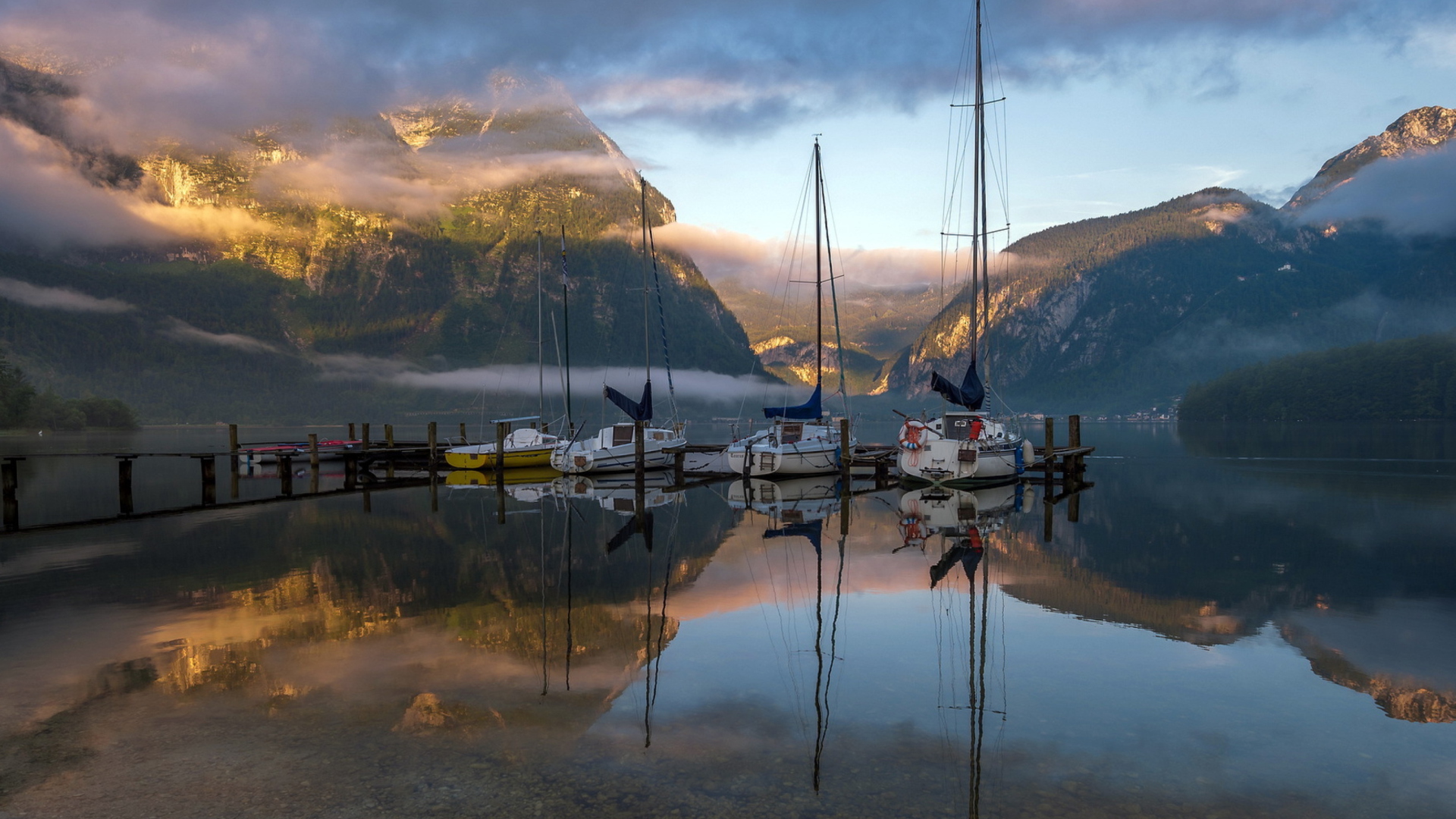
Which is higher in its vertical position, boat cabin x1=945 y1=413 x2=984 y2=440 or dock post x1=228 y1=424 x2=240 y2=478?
boat cabin x1=945 y1=413 x2=984 y2=440

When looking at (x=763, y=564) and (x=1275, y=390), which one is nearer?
(x=763, y=564)

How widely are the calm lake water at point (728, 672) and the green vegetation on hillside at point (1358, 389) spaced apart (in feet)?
600

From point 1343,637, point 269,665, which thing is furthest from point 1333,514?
point 269,665

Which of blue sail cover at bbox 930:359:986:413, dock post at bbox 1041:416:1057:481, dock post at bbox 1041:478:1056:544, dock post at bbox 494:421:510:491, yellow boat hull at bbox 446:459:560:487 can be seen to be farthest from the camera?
dock post at bbox 494:421:510:491

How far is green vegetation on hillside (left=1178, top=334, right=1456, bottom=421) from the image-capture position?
171m

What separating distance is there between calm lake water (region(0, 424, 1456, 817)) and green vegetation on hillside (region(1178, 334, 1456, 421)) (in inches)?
7198

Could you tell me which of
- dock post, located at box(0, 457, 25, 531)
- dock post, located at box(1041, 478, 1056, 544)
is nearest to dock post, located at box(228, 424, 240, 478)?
dock post, located at box(0, 457, 25, 531)

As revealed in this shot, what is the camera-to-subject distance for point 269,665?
451 inches

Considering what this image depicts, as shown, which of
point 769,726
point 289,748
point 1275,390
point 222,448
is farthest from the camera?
point 1275,390

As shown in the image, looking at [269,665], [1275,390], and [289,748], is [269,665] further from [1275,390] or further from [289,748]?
[1275,390]

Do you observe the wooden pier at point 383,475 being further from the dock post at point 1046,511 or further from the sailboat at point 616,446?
the sailboat at point 616,446

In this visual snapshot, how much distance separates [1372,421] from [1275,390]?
26699 mm

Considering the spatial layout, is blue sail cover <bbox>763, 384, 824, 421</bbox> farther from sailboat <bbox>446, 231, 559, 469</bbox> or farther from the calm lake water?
the calm lake water

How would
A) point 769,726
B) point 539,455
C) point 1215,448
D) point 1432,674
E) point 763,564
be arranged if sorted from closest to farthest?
point 769,726
point 1432,674
point 763,564
point 539,455
point 1215,448
